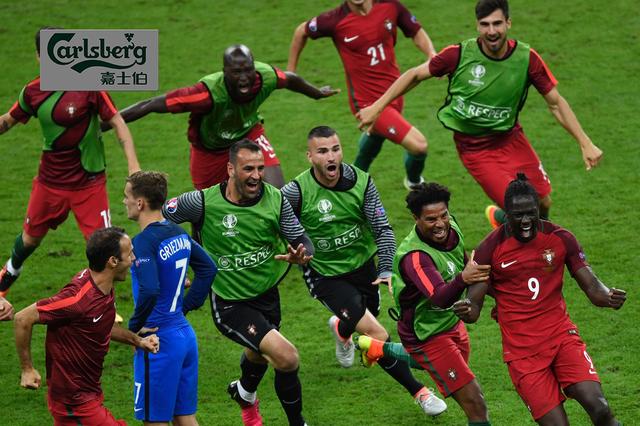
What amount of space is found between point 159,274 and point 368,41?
555 cm

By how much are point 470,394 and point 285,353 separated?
4.33 ft

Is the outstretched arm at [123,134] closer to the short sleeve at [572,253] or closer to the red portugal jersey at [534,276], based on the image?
the red portugal jersey at [534,276]

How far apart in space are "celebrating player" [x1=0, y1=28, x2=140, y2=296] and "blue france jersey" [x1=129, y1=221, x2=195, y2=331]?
98.6 inches

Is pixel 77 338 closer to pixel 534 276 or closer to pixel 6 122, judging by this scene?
pixel 534 276

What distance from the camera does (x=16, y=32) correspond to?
60.4 feet

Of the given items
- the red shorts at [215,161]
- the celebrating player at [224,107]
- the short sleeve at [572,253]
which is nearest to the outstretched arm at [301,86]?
the celebrating player at [224,107]

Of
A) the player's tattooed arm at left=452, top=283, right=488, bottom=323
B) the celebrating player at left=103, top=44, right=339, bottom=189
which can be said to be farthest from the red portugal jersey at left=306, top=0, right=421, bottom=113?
the player's tattooed arm at left=452, top=283, right=488, bottom=323

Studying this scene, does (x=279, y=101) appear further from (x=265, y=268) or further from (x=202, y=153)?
(x=265, y=268)

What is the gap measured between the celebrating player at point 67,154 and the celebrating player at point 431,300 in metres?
3.12

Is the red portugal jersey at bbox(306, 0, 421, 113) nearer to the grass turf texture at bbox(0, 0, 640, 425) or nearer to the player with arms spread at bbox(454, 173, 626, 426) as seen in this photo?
the grass turf texture at bbox(0, 0, 640, 425)

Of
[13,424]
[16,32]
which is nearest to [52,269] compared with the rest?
[13,424]

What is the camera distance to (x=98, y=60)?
35.2 ft

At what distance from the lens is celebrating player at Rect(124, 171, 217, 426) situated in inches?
304

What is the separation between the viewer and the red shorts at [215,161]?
1125 cm
